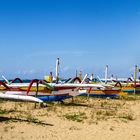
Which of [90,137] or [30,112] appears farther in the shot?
[30,112]

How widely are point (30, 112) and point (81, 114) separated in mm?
2832

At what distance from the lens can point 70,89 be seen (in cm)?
2281

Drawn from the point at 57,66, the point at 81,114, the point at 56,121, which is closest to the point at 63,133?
the point at 56,121

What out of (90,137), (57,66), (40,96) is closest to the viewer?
(90,137)

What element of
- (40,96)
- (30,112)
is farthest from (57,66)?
(30,112)

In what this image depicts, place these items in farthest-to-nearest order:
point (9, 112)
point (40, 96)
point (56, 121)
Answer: point (40, 96)
point (9, 112)
point (56, 121)

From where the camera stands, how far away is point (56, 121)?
50.5 feet

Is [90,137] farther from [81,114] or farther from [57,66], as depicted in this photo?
[57,66]

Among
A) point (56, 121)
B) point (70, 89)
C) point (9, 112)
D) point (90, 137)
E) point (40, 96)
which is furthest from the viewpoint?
point (70, 89)

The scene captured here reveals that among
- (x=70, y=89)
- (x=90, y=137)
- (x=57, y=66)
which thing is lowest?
(x=90, y=137)

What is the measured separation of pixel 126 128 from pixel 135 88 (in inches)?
954

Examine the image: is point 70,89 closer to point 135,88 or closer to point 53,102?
point 53,102

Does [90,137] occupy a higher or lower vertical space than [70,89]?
lower

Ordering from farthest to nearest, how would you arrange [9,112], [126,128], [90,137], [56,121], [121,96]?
[121,96] → [9,112] → [56,121] → [126,128] → [90,137]
